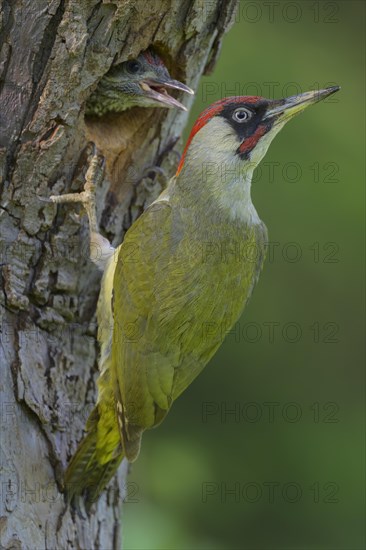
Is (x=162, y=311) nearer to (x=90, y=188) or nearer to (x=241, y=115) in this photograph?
(x=90, y=188)

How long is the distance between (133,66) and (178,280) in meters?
1.15

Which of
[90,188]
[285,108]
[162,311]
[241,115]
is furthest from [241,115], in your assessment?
[162,311]

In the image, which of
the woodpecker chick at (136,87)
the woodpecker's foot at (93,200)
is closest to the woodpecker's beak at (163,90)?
the woodpecker chick at (136,87)

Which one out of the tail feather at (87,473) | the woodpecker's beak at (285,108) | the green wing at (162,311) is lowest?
the tail feather at (87,473)

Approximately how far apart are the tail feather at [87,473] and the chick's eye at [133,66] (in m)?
1.68

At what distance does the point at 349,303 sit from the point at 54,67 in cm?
267

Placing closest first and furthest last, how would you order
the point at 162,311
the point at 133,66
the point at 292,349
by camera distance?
the point at 162,311 < the point at 133,66 < the point at 292,349

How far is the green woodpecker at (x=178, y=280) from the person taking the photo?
4238mm

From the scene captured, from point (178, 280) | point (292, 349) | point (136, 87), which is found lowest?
point (292, 349)

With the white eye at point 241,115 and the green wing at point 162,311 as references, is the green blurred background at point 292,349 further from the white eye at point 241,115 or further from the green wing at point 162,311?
the white eye at point 241,115

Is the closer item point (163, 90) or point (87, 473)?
point (87, 473)

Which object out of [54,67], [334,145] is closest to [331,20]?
[334,145]

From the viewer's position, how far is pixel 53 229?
4309 millimetres

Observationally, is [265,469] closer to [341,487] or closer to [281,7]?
[341,487]
